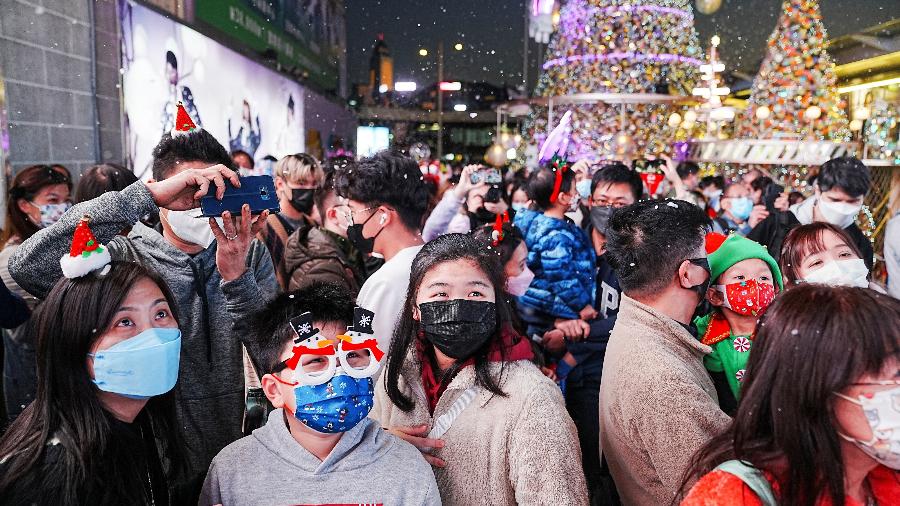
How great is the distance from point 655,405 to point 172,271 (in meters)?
1.80

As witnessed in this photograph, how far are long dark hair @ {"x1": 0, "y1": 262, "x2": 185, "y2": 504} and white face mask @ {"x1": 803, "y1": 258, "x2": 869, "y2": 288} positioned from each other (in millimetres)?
2569

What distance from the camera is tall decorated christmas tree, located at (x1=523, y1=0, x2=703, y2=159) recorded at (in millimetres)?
16000

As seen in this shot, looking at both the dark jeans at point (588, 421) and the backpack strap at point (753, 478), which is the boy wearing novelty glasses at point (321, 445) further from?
the dark jeans at point (588, 421)

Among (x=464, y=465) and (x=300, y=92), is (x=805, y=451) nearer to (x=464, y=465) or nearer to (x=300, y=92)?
(x=464, y=465)

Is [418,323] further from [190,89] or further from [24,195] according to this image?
[190,89]

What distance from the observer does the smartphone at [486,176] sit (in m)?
4.66

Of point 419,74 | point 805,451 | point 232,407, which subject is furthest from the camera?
point 419,74

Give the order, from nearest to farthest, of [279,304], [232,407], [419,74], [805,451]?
[805,451]
[279,304]
[232,407]
[419,74]

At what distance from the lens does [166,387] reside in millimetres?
1885

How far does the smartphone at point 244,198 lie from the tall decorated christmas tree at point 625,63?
14.4 metres

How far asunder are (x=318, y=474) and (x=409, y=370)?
1.67 ft

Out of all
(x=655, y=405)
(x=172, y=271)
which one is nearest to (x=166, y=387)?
(x=172, y=271)

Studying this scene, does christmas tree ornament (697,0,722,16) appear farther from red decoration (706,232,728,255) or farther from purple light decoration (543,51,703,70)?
red decoration (706,232,728,255)

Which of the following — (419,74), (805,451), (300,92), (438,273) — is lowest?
(805,451)
